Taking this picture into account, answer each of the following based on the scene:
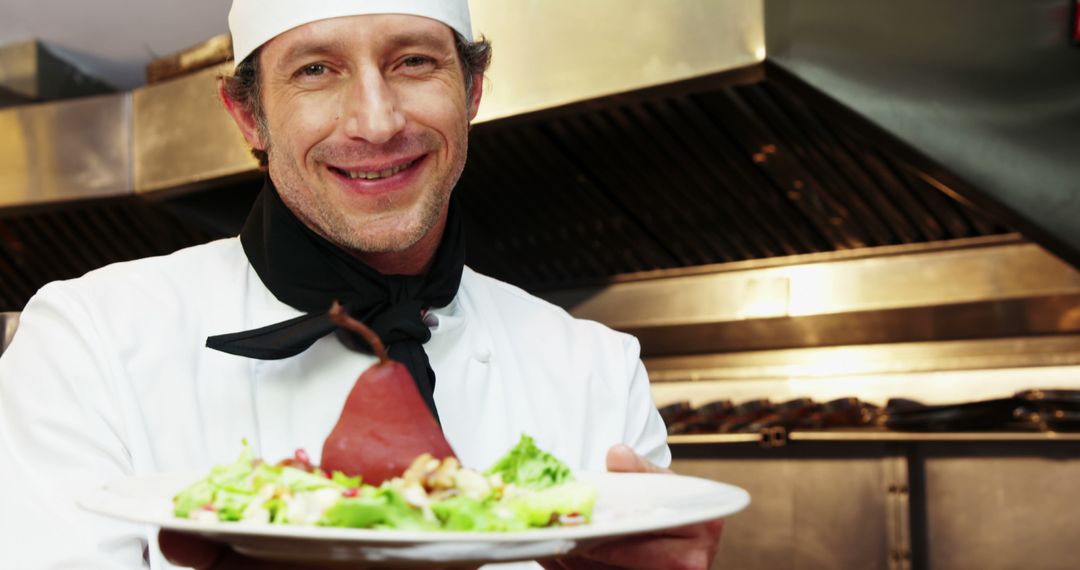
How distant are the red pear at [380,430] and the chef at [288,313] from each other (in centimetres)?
31

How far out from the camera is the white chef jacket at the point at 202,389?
1.29 meters

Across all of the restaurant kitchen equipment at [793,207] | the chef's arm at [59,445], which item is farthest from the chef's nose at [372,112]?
the restaurant kitchen equipment at [793,207]

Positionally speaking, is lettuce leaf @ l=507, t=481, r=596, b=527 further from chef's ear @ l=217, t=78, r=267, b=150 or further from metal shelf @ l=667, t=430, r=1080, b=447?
metal shelf @ l=667, t=430, r=1080, b=447

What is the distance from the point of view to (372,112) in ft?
4.65

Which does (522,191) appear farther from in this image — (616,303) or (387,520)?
(387,520)

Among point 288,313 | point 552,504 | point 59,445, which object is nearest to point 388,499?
point 552,504

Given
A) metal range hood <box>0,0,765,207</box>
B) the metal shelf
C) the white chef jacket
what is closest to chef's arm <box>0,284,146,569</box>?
the white chef jacket

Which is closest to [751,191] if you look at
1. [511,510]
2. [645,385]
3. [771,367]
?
[771,367]

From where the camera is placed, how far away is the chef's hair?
63.6 inches

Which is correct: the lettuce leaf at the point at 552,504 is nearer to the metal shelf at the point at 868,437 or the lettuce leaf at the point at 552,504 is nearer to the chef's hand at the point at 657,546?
the chef's hand at the point at 657,546

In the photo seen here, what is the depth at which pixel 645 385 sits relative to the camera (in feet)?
5.98

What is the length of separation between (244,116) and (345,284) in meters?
0.35

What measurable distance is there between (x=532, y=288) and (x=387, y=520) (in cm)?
325

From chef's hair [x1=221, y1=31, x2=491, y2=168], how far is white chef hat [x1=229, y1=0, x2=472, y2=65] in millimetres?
11
